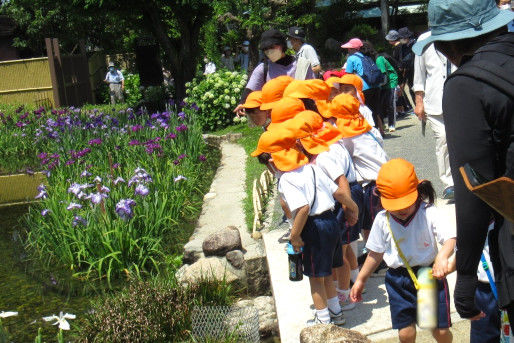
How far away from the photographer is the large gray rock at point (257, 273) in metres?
5.90

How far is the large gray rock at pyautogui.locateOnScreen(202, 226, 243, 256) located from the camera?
604 centimetres

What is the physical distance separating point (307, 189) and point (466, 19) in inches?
71.8

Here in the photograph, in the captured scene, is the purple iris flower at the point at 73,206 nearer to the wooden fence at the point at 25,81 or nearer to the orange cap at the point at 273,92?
the orange cap at the point at 273,92

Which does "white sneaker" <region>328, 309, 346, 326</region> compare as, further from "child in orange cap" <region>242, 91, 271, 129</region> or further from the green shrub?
"child in orange cap" <region>242, 91, 271, 129</region>

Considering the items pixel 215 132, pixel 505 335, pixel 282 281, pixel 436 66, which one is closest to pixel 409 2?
pixel 215 132

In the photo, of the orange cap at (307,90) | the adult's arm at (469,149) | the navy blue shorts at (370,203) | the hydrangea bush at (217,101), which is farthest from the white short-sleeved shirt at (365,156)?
the hydrangea bush at (217,101)

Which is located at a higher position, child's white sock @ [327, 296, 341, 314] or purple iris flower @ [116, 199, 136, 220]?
purple iris flower @ [116, 199, 136, 220]

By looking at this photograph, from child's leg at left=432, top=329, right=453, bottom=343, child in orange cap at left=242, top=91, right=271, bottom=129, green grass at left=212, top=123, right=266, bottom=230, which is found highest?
child in orange cap at left=242, top=91, right=271, bottom=129

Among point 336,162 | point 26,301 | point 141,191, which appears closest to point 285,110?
point 336,162

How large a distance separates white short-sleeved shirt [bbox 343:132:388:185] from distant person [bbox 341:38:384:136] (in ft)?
15.7

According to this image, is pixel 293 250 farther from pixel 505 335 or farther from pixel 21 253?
pixel 21 253

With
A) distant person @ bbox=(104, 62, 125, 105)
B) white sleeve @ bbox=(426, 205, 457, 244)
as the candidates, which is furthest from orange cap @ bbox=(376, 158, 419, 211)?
distant person @ bbox=(104, 62, 125, 105)

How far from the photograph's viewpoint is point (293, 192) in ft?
12.8

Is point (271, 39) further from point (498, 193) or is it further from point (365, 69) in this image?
point (498, 193)
